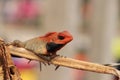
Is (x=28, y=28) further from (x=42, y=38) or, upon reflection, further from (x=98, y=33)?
(x=42, y=38)

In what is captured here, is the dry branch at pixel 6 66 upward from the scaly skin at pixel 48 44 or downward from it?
downward

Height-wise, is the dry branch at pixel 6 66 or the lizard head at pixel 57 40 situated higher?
the lizard head at pixel 57 40

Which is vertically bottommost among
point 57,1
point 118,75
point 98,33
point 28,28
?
point 28,28

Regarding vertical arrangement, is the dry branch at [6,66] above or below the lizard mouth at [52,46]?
below

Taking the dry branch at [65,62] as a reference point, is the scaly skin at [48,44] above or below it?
above

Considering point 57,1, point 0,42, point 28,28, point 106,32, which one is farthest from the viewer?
point 28,28

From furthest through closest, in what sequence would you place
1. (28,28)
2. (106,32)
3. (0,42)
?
(28,28) → (106,32) → (0,42)

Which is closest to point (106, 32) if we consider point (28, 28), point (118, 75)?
point (28, 28)

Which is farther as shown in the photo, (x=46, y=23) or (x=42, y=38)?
(x=46, y=23)

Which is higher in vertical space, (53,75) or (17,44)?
(17,44)

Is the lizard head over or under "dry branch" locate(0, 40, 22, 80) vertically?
over
